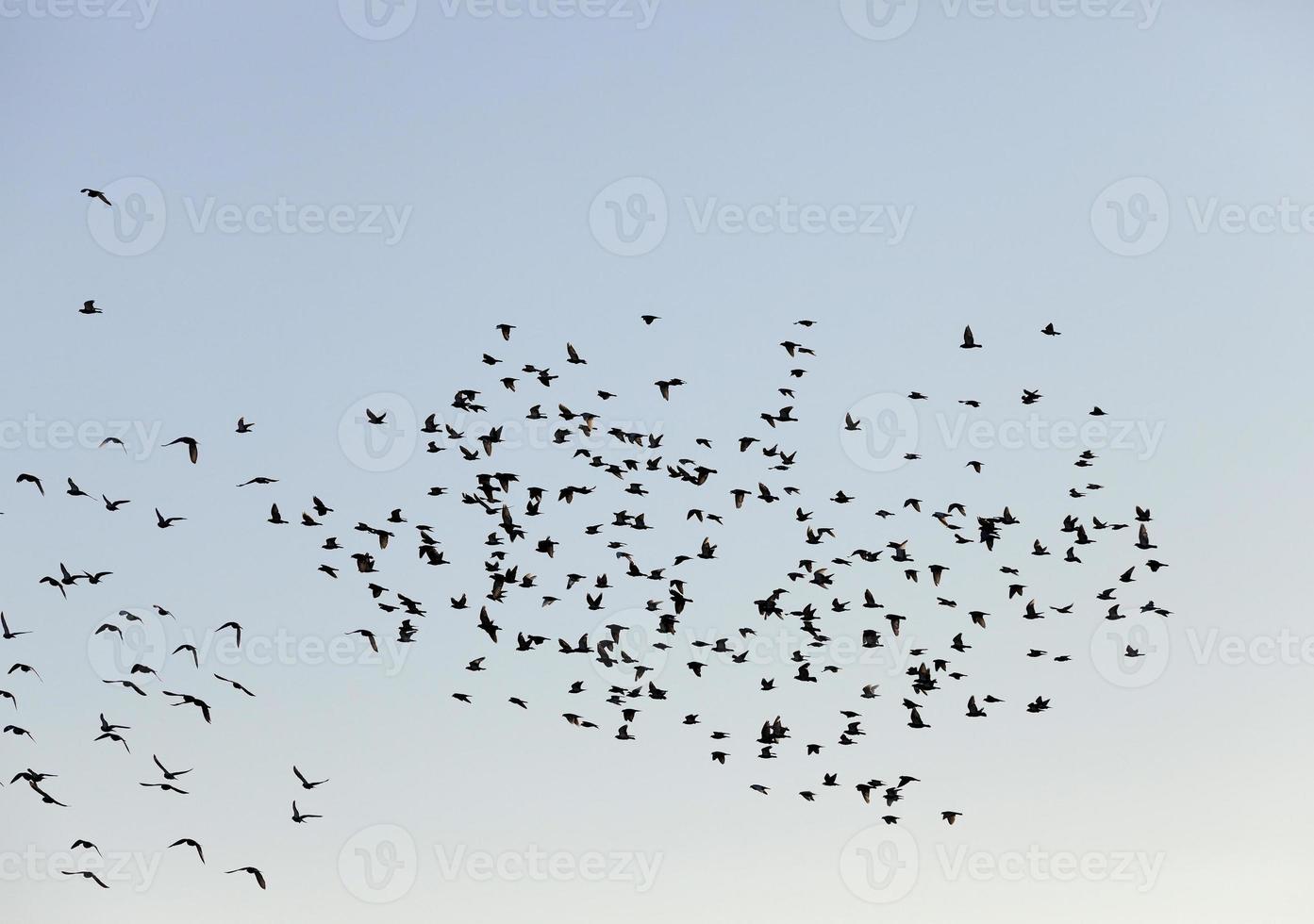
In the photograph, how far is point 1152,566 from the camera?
1593 inches

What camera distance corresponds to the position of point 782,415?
129ft

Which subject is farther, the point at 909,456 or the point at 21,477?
the point at 909,456

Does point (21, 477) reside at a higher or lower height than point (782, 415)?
lower

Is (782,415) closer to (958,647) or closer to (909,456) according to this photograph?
(909,456)

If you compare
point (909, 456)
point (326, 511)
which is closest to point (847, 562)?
point (909, 456)

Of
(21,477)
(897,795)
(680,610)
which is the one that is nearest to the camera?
(21,477)

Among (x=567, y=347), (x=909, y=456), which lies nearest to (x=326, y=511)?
(x=567, y=347)

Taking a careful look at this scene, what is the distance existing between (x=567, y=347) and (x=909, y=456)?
27.9ft

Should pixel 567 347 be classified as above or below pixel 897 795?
above

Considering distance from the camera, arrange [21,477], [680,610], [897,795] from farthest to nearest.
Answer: [897,795]
[680,610]
[21,477]

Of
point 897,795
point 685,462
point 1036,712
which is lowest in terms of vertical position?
point 897,795

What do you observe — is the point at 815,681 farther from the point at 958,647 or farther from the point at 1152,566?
the point at 1152,566

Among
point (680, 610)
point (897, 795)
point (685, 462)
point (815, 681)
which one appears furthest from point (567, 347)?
point (897, 795)

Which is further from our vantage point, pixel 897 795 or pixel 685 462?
pixel 897 795
